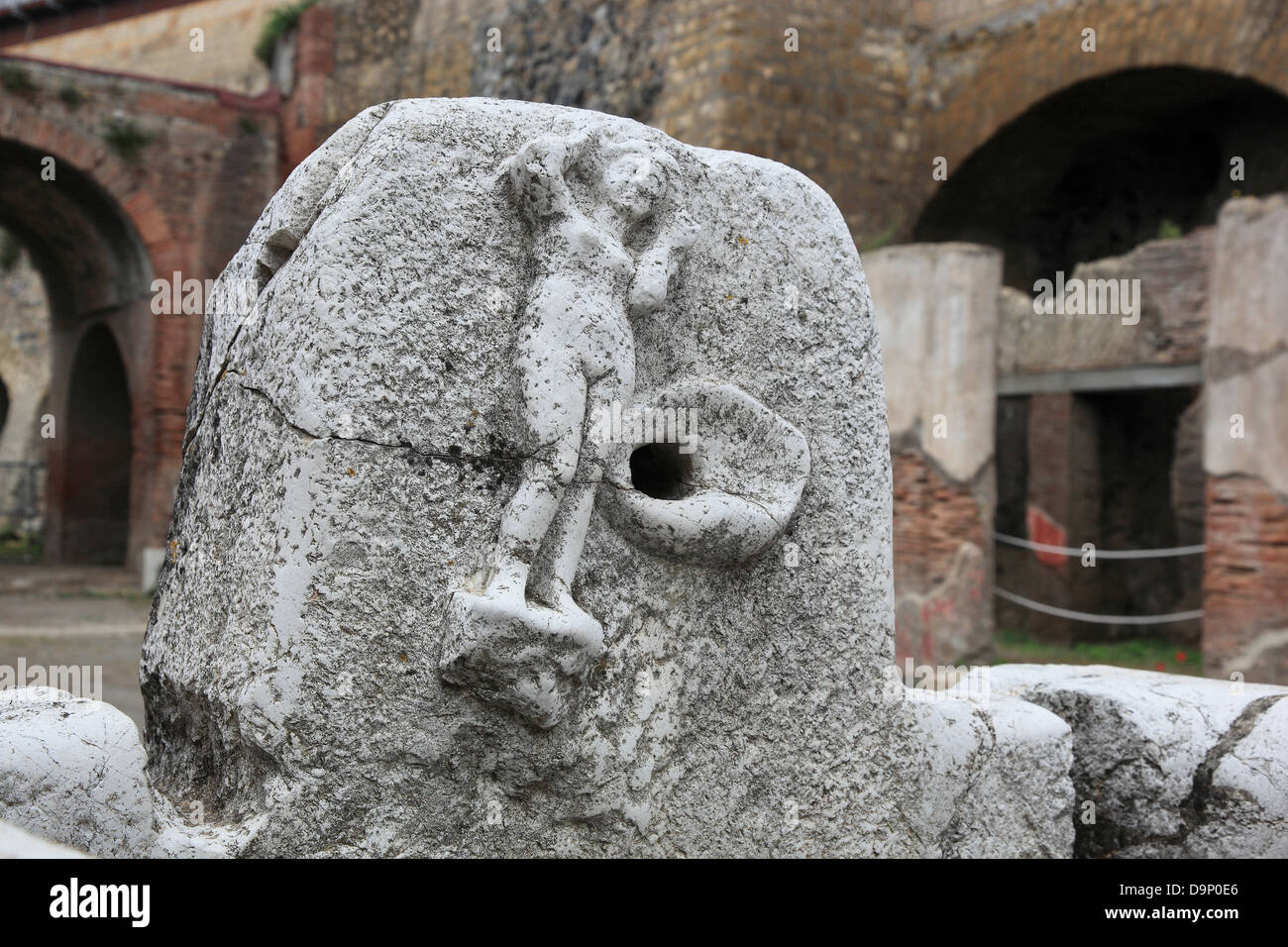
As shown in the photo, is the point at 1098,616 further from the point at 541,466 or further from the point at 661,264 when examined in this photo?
the point at 541,466

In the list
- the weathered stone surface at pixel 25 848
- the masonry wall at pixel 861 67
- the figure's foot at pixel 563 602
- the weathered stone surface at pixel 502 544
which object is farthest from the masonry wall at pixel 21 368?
the weathered stone surface at pixel 25 848

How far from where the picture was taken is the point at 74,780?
176 cm

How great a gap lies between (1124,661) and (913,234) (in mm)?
4994

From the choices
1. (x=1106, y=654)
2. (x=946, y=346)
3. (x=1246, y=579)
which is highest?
(x=946, y=346)

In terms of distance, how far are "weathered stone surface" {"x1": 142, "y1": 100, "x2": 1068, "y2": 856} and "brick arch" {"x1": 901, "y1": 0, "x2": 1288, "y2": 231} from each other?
28.8 ft

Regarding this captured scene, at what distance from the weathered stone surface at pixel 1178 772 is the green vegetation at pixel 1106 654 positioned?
16.9 ft

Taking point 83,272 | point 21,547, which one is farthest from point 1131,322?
point 21,547

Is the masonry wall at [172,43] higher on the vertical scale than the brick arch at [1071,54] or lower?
higher

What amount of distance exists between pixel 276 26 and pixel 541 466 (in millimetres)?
14903

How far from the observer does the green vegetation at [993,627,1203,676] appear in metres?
8.22

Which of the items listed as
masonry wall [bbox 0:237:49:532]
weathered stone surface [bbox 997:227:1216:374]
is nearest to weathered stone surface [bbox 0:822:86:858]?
weathered stone surface [bbox 997:227:1216:374]

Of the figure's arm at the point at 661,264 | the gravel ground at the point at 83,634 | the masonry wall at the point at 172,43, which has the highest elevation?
the masonry wall at the point at 172,43

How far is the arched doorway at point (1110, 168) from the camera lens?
10961 mm

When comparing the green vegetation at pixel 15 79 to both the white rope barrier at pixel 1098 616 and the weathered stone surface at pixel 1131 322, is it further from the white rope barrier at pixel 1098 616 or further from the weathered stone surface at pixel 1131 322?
the white rope barrier at pixel 1098 616
